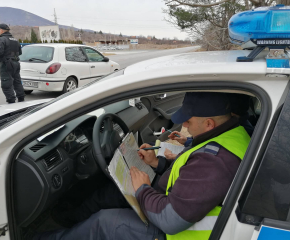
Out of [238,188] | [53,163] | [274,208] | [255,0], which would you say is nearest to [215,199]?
[238,188]

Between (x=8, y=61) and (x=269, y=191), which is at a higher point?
(x=8, y=61)

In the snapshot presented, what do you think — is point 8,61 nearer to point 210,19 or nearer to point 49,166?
point 49,166

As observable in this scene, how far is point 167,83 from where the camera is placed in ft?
3.73

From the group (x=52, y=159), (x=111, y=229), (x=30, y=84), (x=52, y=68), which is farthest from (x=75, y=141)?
(x=30, y=84)

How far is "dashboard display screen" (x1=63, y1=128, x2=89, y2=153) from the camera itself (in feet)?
6.01

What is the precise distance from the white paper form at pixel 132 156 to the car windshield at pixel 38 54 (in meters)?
6.26

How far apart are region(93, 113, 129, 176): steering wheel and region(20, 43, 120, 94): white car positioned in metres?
5.79

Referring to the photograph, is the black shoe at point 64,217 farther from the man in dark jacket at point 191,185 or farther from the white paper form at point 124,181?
the white paper form at point 124,181

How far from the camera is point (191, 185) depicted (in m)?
1.10

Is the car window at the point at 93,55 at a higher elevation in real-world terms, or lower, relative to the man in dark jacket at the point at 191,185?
higher

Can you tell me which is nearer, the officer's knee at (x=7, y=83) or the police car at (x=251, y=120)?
the police car at (x=251, y=120)

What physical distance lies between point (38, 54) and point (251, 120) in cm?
708

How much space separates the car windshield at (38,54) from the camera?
23.9 ft

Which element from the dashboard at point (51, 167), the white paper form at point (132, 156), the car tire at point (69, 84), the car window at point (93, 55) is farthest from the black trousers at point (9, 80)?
the white paper form at point (132, 156)
